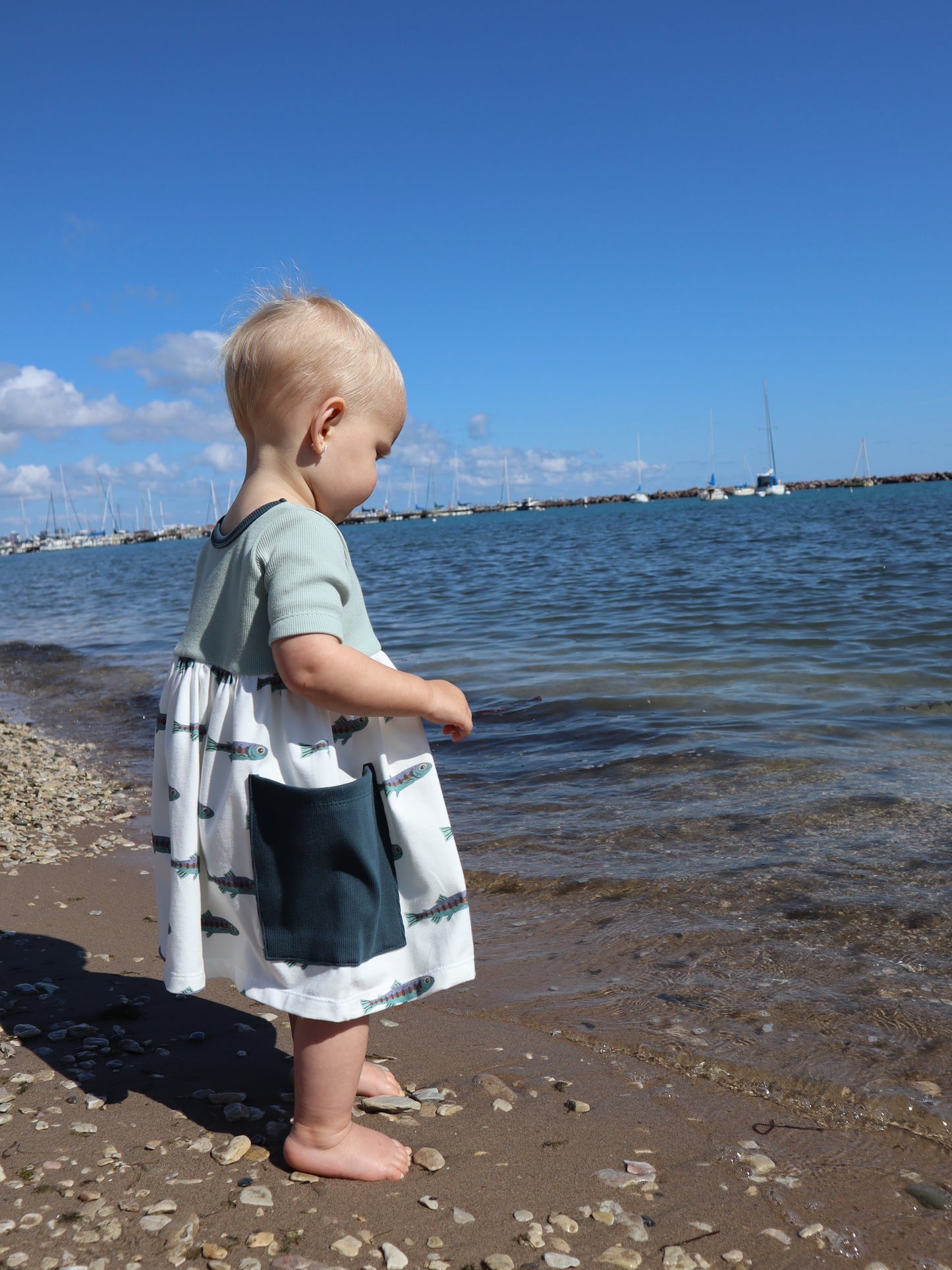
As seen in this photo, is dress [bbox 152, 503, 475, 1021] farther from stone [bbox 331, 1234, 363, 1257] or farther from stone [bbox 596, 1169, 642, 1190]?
stone [bbox 596, 1169, 642, 1190]

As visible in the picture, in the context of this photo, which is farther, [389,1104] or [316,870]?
[389,1104]

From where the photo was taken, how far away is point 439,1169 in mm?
2082

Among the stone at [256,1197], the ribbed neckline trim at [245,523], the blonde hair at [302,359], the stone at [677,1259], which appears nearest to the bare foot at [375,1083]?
the stone at [256,1197]

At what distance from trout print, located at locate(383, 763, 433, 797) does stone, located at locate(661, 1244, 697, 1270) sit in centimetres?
105

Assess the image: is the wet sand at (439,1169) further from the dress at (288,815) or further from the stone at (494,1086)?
the dress at (288,815)

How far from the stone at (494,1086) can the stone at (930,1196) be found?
3.09ft

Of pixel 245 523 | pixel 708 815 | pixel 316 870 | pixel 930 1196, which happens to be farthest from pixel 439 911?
pixel 708 815

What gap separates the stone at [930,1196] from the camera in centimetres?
206

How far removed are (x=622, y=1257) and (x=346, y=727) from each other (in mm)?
1176

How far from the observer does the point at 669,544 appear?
35.2 metres

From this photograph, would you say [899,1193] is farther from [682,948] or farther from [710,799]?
[710,799]

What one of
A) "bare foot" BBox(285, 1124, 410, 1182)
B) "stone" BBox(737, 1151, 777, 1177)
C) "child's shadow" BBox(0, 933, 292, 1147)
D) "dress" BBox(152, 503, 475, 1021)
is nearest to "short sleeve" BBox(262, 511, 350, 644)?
"dress" BBox(152, 503, 475, 1021)

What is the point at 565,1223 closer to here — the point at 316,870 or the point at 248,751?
the point at 316,870

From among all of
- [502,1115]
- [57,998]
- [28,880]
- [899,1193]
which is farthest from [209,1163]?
[28,880]
